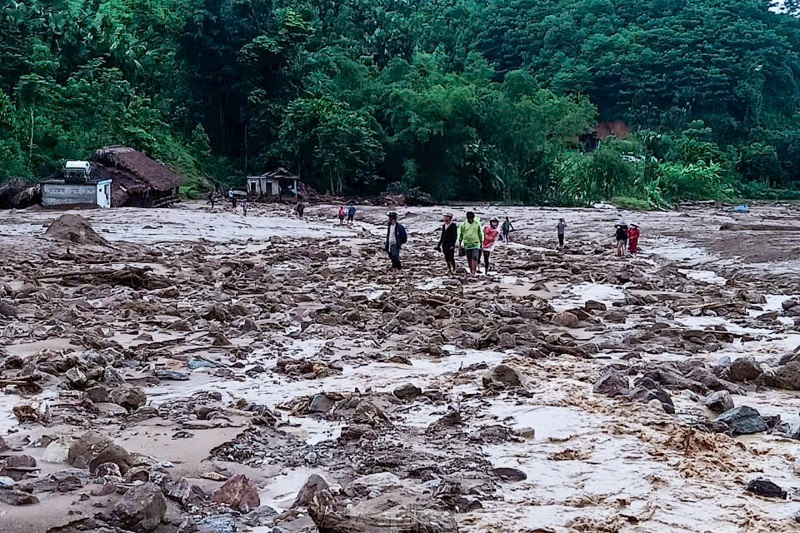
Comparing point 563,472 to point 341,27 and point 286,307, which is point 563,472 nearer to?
point 286,307

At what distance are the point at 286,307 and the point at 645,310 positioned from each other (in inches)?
194

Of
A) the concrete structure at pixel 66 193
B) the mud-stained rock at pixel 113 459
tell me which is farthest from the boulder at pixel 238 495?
the concrete structure at pixel 66 193

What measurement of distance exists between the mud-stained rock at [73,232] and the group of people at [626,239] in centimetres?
1251

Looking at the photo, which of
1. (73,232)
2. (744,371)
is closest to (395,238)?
(73,232)

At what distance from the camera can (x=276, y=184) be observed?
48.5 meters

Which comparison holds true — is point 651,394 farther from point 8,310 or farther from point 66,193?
point 66,193

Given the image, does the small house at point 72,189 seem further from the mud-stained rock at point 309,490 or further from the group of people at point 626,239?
the mud-stained rock at point 309,490

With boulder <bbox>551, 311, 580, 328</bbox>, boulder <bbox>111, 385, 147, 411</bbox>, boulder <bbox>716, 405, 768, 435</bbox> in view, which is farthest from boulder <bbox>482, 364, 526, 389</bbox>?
boulder <bbox>551, 311, 580, 328</bbox>

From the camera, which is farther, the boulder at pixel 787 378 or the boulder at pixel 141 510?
the boulder at pixel 787 378

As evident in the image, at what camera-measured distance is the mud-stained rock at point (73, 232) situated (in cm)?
2045

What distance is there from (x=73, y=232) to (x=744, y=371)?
17.3m

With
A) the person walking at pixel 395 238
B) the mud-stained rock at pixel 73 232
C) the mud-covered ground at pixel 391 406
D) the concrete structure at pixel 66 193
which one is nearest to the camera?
the mud-covered ground at pixel 391 406

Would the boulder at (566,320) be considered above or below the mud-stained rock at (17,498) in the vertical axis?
below

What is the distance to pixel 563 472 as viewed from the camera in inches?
199
